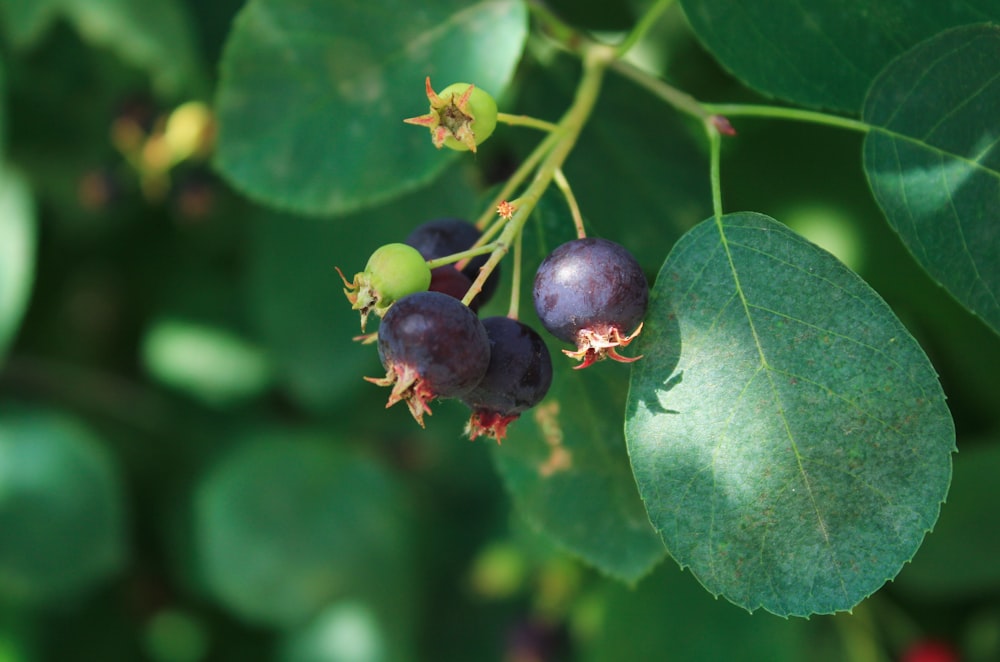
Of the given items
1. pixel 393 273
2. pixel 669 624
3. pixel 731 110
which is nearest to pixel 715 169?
pixel 731 110

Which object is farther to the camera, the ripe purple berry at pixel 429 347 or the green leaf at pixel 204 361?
the green leaf at pixel 204 361

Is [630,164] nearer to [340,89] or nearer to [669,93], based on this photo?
[669,93]

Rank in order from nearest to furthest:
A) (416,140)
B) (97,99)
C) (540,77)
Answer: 1. (416,140)
2. (540,77)
3. (97,99)

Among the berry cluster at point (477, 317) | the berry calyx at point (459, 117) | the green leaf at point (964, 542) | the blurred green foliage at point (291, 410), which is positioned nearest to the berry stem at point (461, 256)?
the berry cluster at point (477, 317)

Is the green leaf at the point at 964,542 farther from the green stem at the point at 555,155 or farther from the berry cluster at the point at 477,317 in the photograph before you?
the berry cluster at the point at 477,317

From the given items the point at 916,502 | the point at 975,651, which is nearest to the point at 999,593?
the point at 975,651

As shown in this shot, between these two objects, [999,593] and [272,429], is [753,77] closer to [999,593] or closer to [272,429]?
[999,593]

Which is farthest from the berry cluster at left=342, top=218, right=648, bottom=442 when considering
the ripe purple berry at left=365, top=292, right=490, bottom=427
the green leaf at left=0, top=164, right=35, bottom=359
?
the green leaf at left=0, top=164, right=35, bottom=359
